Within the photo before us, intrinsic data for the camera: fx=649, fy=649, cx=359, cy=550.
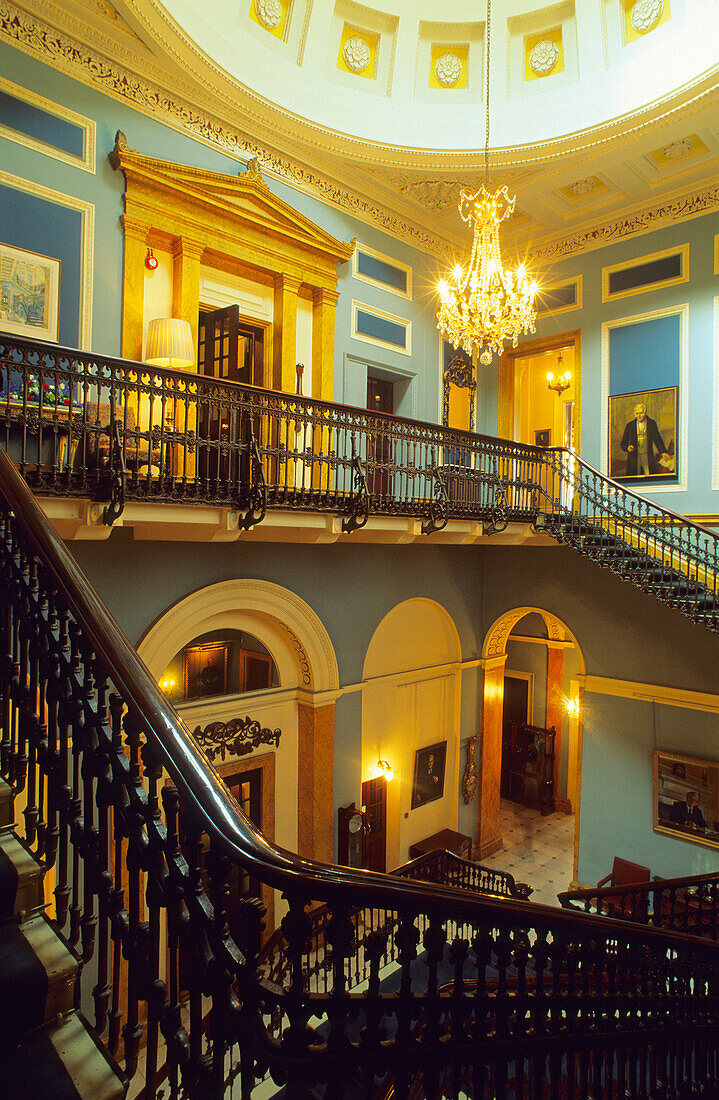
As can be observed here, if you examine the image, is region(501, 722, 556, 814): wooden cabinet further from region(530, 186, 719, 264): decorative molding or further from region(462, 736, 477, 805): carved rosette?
region(530, 186, 719, 264): decorative molding

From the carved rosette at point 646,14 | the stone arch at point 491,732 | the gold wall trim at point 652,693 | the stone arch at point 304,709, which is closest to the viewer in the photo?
the stone arch at point 304,709

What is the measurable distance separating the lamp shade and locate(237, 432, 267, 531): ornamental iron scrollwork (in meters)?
1.54

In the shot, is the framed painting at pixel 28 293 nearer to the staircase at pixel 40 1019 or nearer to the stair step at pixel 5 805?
the stair step at pixel 5 805

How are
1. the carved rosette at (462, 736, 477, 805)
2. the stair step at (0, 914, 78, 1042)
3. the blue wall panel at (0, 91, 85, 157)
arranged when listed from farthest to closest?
the carved rosette at (462, 736, 477, 805) < the blue wall panel at (0, 91, 85, 157) < the stair step at (0, 914, 78, 1042)

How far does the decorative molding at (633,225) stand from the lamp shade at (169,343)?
7341 mm

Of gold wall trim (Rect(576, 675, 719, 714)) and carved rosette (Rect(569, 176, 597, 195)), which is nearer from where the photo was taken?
gold wall trim (Rect(576, 675, 719, 714))

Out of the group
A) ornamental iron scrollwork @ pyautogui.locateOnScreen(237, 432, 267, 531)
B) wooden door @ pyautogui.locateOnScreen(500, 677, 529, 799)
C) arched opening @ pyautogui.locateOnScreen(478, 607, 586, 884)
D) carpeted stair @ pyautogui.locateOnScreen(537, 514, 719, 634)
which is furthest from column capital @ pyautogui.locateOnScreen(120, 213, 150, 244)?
wooden door @ pyautogui.locateOnScreen(500, 677, 529, 799)

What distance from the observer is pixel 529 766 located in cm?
1412

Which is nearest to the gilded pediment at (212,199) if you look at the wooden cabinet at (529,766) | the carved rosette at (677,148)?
the carved rosette at (677,148)

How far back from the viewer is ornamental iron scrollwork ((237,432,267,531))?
5812 mm

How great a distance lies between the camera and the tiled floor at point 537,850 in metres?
10.2

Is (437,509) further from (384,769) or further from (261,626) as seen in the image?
(384,769)

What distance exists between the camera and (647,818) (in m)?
9.39

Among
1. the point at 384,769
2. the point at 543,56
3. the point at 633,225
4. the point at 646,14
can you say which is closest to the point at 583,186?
the point at 633,225
